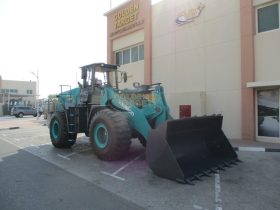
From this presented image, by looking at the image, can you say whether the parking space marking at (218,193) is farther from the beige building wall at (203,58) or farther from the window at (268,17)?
the window at (268,17)

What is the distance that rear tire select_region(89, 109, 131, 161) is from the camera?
815 centimetres

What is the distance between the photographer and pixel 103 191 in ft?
19.6

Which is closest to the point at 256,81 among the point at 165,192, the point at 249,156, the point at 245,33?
the point at 245,33

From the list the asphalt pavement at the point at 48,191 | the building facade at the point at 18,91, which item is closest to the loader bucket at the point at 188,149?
the asphalt pavement at the point at 48,191

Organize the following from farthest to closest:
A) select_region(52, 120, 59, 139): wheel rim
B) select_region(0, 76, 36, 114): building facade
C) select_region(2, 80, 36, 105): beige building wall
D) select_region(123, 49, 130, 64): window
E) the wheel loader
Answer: select_region(2, 80, 36, 105): beige building wall < select_region(0, 76, 36, 114): building facade < select_region(123, 49, 130, 64): window < select_region(52, 120, 59, 139): wheel rim < the wheel loader

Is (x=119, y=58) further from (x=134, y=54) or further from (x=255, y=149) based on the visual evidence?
(x=255, y=149)

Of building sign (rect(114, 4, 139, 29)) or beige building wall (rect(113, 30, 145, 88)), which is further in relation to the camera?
building sign (rect(114, 4, 139, 29))

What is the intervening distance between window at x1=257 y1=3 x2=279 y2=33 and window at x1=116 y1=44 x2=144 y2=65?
7.47 meters

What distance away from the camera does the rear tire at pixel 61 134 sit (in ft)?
36.8

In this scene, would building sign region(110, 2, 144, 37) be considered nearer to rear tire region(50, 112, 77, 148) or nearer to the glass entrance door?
the glass entrance door

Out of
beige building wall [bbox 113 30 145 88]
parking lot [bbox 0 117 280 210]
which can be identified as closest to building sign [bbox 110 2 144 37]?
beige building wall [bbox 113 30 145 88]

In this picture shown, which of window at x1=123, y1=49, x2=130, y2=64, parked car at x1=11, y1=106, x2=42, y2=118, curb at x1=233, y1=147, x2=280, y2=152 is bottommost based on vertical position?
curb at x1=233, y1=147, x2=280, y2=152

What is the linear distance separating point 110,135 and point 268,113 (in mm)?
7115

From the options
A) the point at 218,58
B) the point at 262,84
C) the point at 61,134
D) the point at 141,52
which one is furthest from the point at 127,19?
the point at 61,134
